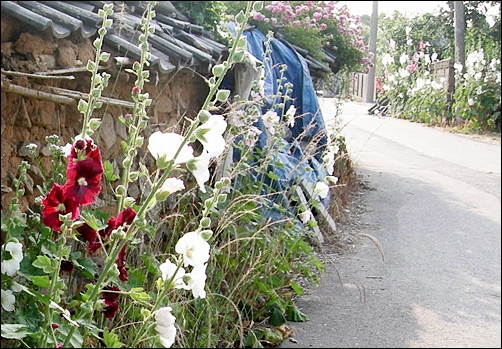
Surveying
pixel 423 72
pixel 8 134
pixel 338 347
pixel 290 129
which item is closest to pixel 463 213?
pixel 290 129

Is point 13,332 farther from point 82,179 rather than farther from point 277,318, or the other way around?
point 277,318

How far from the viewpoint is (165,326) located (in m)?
1.72

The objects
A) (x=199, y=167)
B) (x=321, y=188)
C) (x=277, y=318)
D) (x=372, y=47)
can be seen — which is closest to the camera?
(x=199, y=167)

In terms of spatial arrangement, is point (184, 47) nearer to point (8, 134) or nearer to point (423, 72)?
point (8, 134)

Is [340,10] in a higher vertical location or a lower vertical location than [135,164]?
higher

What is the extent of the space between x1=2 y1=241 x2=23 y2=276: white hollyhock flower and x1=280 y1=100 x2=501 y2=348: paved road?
67.2 inches

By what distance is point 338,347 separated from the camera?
Answer: 10.7ft

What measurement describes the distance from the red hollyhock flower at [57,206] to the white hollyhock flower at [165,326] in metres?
0.34

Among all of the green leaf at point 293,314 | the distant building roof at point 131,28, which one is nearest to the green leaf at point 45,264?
the distant building roof at point 131,28

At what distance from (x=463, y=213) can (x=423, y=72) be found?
11.4m

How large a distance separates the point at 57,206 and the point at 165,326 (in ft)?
1.38

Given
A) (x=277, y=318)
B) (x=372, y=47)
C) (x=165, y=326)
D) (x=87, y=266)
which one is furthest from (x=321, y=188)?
(x=372, y=47)

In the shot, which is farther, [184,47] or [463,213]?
[463,213]

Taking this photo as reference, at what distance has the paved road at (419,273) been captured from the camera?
345cm
